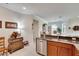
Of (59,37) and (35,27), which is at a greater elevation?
(35,27)

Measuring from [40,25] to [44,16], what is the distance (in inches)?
7.1

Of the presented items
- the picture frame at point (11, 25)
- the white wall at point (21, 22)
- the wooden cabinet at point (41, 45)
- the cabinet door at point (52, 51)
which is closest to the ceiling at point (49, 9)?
the white wall at point (21, 22)

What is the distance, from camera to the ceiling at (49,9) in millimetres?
1647

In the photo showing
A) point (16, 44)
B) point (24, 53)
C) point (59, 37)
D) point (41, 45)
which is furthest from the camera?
point (41, 45)

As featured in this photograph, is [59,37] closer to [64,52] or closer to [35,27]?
[64,52]

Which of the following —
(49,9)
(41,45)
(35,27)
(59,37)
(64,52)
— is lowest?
(64,52)

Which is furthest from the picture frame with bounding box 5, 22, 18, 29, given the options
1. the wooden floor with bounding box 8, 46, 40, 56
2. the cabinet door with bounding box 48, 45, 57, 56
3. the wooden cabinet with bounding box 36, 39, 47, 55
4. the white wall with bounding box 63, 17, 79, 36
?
the white wall with bounding box 63, 17, 79, 36

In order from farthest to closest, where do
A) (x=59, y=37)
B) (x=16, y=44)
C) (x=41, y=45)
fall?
(x=41, y=45) < (x=59, y=37) < (x=16, y=44)

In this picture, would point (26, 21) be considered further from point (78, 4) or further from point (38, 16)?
point (78, 4)

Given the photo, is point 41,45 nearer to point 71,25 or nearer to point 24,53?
point 24,53

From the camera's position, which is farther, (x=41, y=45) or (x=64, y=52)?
(x=41, y=45)

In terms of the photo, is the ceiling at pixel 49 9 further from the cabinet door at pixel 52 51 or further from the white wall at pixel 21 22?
the cabinet door at pixel 52 51

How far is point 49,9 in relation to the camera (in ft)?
5.75

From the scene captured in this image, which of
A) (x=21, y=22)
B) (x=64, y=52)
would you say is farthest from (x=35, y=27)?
(x=64, y=52)
